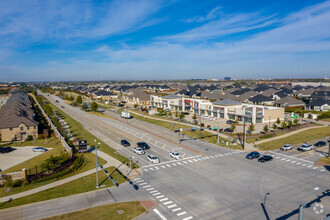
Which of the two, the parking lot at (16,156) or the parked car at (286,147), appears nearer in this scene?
the parking lot at (16,156)

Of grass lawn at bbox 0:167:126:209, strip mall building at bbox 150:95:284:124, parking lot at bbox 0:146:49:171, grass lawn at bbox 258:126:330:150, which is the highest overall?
strip mall building at bbox 150:95:284:124

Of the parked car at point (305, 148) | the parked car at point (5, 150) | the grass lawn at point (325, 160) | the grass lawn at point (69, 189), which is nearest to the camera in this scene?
the grass lawn at point (69, 189)

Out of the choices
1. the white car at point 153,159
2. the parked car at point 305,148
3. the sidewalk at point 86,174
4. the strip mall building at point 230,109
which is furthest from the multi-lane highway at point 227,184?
the strip mall building at point 230,109

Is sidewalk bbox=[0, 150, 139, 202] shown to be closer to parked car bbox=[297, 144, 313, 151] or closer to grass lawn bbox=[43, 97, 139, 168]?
grass lawn bbox=[43, 97, 139, 168]

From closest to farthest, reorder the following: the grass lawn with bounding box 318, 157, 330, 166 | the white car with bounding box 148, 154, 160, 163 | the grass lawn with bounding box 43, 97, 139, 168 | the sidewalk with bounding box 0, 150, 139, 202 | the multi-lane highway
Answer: the multi-lane highway, the sidewalk with bounding box 0, 150, 139, 202, the grass lawn with bounding box 318, 157, 330, 166, the white car with bounding box 148, 154, 160, 163, the grass lawn with bounding box 43, 97, 139, 168

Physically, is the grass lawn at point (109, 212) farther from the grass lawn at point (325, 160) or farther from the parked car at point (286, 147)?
the parked car at point (286, 147)

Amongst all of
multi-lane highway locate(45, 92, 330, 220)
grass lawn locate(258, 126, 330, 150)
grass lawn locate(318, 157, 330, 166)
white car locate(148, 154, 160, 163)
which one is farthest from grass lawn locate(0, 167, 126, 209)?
grass lawn locate(318, 157, 330, 166)

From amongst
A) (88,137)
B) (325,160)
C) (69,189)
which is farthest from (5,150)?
(325,160)

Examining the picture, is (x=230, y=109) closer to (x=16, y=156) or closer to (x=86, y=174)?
(x=86, y=174)
